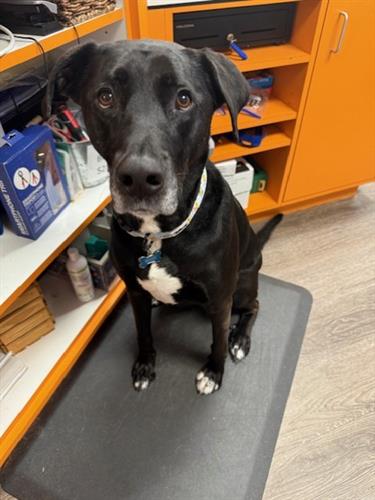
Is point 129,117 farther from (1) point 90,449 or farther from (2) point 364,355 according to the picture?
(2) point 364,355

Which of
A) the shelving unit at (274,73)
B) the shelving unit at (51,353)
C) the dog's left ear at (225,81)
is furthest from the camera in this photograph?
the shelving unit at (274,73)

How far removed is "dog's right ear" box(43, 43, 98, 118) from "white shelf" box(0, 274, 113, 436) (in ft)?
2.35

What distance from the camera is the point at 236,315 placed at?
58.6 inches

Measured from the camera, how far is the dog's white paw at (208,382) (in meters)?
1.29

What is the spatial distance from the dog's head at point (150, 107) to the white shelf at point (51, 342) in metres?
0.69

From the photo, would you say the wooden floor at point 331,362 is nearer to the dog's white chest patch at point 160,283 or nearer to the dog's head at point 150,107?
the dog's white chest patch at point 160,283

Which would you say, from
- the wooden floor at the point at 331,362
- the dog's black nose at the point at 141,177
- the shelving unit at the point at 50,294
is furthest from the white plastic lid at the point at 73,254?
the wooden floor at the point at 331,362

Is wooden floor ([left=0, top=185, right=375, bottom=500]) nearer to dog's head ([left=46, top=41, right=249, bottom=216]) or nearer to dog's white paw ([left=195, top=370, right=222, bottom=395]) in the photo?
dog's white paw ([left=195, top=370, right=222, bottom=395])

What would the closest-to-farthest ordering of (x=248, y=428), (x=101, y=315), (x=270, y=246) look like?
(x=248, y=428), (x=101, y=315), (x=270, y=246)

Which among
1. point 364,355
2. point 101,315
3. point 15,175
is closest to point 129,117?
point 15,175

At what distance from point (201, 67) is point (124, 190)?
1.01ft

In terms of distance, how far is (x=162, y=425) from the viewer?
1223 mm

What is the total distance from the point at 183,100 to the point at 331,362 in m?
1.09

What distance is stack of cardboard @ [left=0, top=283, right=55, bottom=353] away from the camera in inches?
46.2
